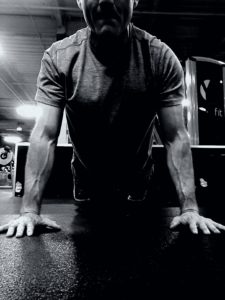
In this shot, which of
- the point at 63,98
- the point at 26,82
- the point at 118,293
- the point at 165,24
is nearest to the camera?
the point at 118,293

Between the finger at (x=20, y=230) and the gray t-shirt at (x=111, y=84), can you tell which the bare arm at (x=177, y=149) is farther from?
the finger at (x=20, y=230)

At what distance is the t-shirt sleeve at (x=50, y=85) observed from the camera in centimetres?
146

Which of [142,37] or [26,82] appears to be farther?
[26,82]

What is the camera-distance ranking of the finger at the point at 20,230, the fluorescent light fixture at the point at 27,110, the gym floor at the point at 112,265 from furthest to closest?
the fluorescent light fixture at the point at 27,110
the finger at the point at 20,230
the gym floor at the point at 112,265

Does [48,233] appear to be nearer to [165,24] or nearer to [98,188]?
[98,188]

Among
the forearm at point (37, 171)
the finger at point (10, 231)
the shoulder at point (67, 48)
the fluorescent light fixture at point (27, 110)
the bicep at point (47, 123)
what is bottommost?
the finger at point (10, 231)

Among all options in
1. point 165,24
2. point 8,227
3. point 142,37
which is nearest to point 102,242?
point 8,227

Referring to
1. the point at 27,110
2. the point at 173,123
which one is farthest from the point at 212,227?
the point at 27,110

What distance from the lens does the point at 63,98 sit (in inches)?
59.5

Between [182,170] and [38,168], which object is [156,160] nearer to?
[182,170]

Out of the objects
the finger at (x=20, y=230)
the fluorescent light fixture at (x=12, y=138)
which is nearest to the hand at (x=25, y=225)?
the finger at (x=20, y=230)

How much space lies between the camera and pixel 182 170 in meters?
1.43

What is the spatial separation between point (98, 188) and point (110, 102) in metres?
0.65

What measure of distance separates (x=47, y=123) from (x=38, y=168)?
23cm
